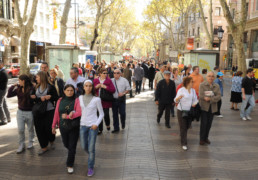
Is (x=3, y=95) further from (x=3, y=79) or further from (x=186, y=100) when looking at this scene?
(x=186, y=100)

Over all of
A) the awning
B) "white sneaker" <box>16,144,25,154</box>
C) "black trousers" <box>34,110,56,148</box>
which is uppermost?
the awning

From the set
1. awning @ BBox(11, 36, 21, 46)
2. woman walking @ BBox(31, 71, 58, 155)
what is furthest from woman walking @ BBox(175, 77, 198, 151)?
awning @ BBox(11, 36, 21, 46)

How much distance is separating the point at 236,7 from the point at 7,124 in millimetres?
34205

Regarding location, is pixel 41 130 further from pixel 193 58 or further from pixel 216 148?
pixel 193 58

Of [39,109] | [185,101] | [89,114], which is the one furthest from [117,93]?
[89,114]

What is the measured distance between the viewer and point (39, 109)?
17.3ft

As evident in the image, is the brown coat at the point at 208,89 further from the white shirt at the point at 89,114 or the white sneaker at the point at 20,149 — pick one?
the white sneaker at the point at 20,149

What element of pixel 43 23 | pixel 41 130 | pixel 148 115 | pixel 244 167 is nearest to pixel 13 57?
A: pixel 43 23

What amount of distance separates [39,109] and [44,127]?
44cm

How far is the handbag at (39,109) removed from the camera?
527cm

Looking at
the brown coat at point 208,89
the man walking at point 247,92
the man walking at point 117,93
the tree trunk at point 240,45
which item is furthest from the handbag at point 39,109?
the tree trunk at point 240,45

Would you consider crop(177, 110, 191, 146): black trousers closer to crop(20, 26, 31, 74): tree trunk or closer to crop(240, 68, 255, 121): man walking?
crop(240, 68, 255, 121): man walking

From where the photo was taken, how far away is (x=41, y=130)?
17.7 feet

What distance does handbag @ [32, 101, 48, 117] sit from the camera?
17.3 ft
